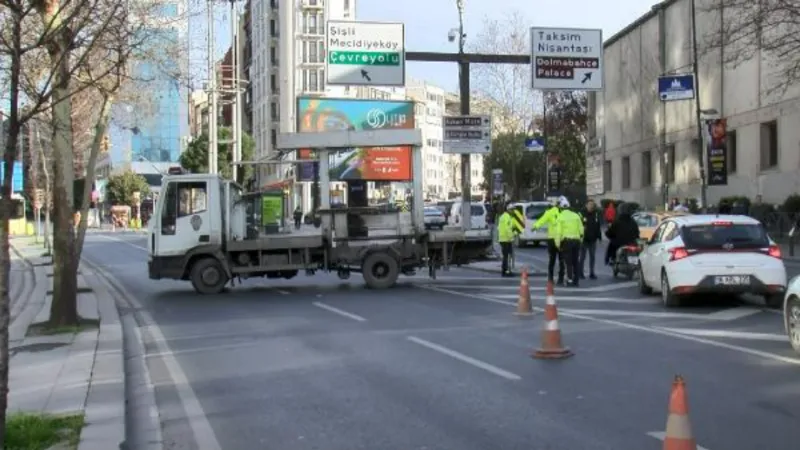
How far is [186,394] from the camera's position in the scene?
29.4 feet

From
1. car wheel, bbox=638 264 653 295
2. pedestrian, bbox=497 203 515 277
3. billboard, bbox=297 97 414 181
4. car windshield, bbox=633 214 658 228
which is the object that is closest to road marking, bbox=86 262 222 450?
billboard, bbox=297 97 414 181

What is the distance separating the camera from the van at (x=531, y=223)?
34531mm

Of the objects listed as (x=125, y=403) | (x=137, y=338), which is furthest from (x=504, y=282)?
(x=125, y=403)

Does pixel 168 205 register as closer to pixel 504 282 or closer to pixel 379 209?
pixel 379 209

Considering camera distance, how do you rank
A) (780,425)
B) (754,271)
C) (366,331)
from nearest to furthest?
(780,425) → (366,331) → (754,271)

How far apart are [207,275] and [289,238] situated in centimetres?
200

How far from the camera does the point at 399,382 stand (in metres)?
9.12

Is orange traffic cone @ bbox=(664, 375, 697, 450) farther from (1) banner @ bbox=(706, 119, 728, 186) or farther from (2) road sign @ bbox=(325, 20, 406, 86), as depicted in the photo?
(1) banner @ bbox=(706, 119, 728, 186)

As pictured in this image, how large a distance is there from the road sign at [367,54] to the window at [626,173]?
35357 millimetres

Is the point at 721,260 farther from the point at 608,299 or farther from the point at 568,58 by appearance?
the point at 568,58

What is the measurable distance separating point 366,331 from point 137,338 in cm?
345

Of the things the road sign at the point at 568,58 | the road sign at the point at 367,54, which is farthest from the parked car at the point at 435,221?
the road sign at the point at 568,58

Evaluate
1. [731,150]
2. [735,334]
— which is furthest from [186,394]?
[731,150]

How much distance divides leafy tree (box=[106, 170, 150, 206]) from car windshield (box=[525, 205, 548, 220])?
2574 inches
